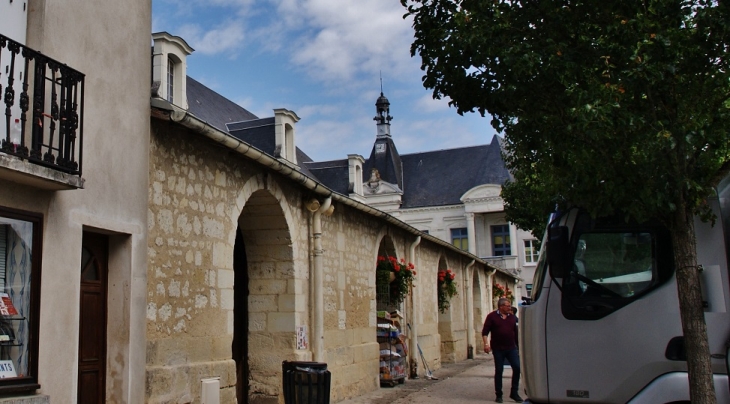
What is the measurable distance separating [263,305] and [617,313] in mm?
4782

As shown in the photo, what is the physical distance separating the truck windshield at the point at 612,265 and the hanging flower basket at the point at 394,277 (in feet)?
24.4

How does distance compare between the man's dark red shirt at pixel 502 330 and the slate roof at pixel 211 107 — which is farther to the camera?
the slate roof at pixel 211 107

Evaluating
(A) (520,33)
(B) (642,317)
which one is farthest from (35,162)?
(B) (642,317)

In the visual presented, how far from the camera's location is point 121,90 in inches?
243

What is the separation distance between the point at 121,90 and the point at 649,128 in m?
4.13

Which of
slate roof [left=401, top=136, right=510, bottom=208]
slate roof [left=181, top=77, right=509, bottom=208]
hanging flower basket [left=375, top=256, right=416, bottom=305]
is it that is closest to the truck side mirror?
hanging flower basket [left=375, top=256, right=416, bottom=305]

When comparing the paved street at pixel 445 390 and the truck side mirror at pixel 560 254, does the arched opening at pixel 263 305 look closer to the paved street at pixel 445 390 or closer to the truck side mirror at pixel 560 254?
the paved street at pixel 445 390

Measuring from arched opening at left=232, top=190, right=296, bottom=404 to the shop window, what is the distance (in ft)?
13.1

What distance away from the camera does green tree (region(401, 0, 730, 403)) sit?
4629mm

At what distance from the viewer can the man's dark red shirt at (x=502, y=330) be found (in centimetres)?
1068

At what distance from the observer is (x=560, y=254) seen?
5707 mm

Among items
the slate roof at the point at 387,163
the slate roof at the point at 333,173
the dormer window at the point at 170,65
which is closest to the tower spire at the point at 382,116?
the slate roof at the point at 387,163

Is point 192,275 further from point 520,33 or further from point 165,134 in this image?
point 520,33

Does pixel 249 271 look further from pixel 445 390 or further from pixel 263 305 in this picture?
pixel 445 390
